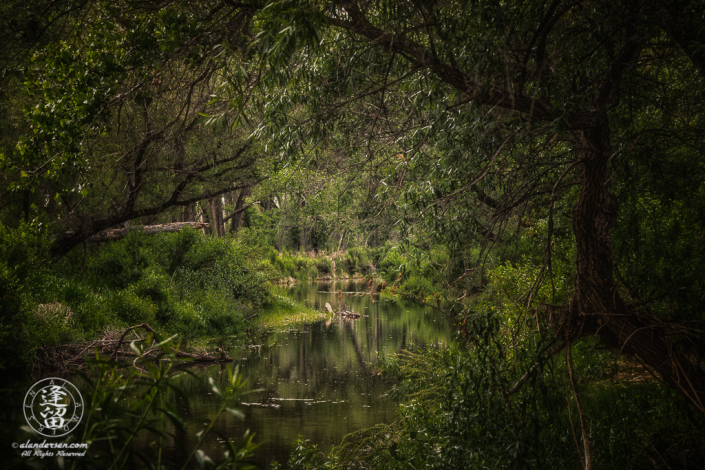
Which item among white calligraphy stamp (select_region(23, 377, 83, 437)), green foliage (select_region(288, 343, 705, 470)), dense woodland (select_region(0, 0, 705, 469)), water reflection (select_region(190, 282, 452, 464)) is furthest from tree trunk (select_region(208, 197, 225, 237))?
green foliage (select_region(288, 343, 705, 470))

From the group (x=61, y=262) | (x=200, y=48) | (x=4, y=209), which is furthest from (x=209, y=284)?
(x=200, y=48)

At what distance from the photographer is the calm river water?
782 cm

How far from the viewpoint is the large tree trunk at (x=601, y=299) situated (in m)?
5.01

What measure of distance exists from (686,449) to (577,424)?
109 cm

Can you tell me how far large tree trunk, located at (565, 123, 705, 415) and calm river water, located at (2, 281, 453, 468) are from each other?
10.6 ft

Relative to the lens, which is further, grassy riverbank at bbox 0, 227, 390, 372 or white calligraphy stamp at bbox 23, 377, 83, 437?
grassy riverbank at bbox 0, 227, 390, 372

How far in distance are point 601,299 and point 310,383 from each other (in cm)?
667

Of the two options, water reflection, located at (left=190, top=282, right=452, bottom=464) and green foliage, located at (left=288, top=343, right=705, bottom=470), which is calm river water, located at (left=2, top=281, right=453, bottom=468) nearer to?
water reflection, located at (left=190, top=282, right=452, bottom=464)

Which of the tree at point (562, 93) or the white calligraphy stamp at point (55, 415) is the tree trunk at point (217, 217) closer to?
the white calligraphy stamp at point (55, 415)

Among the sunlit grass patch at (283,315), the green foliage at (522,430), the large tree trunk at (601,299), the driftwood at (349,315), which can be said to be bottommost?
the driftwood at (349,315)

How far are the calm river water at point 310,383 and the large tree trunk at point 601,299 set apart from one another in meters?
3.22

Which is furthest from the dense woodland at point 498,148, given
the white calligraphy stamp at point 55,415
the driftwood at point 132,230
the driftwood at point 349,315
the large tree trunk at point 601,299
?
the driftwood at point 349,315

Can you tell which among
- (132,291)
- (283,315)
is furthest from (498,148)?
(283,315)

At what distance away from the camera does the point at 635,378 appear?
23.7 feet
